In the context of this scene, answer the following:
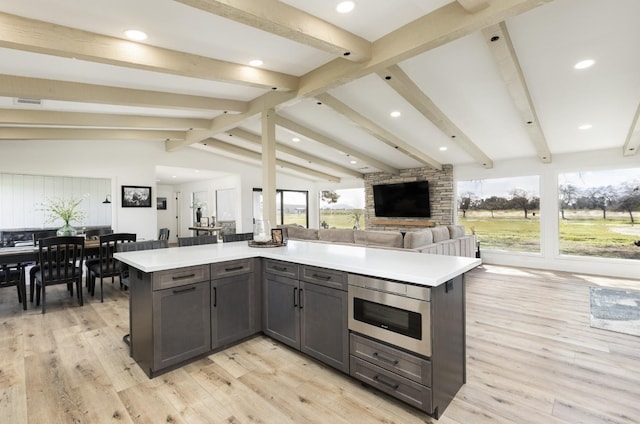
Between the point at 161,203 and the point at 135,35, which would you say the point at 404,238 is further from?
the point at 161,203

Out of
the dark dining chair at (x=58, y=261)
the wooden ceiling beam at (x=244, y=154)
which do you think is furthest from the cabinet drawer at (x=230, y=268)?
the wooden ceiling beam at (x=244, y=154)

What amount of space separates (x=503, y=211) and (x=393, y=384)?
6844 millimetres

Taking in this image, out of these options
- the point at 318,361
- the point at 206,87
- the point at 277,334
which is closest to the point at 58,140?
the point at 206,87

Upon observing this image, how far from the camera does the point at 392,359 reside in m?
2.04

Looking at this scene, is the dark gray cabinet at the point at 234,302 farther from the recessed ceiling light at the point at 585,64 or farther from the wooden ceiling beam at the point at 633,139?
the wooden ceiling beam at the point at 633,139

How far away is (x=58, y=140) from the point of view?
609cm

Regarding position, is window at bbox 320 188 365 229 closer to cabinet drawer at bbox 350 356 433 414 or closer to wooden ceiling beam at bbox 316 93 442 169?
wooden ceiling beam at bbox 316 93 442 169

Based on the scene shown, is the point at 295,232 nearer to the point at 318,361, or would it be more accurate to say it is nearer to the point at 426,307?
the point at 318,361

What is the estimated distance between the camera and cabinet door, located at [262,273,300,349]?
2687 millimetres

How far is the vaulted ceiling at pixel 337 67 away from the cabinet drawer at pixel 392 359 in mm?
2405

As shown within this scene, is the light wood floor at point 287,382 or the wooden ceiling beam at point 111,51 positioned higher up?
the wooden ceiling beam at point 111,51

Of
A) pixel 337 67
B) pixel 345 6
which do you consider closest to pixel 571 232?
pixel 337 67

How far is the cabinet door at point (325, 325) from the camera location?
231cm

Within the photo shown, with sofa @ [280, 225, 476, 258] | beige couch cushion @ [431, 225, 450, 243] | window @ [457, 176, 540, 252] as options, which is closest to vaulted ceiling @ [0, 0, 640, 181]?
window @ [457, 176, 540, 252]
